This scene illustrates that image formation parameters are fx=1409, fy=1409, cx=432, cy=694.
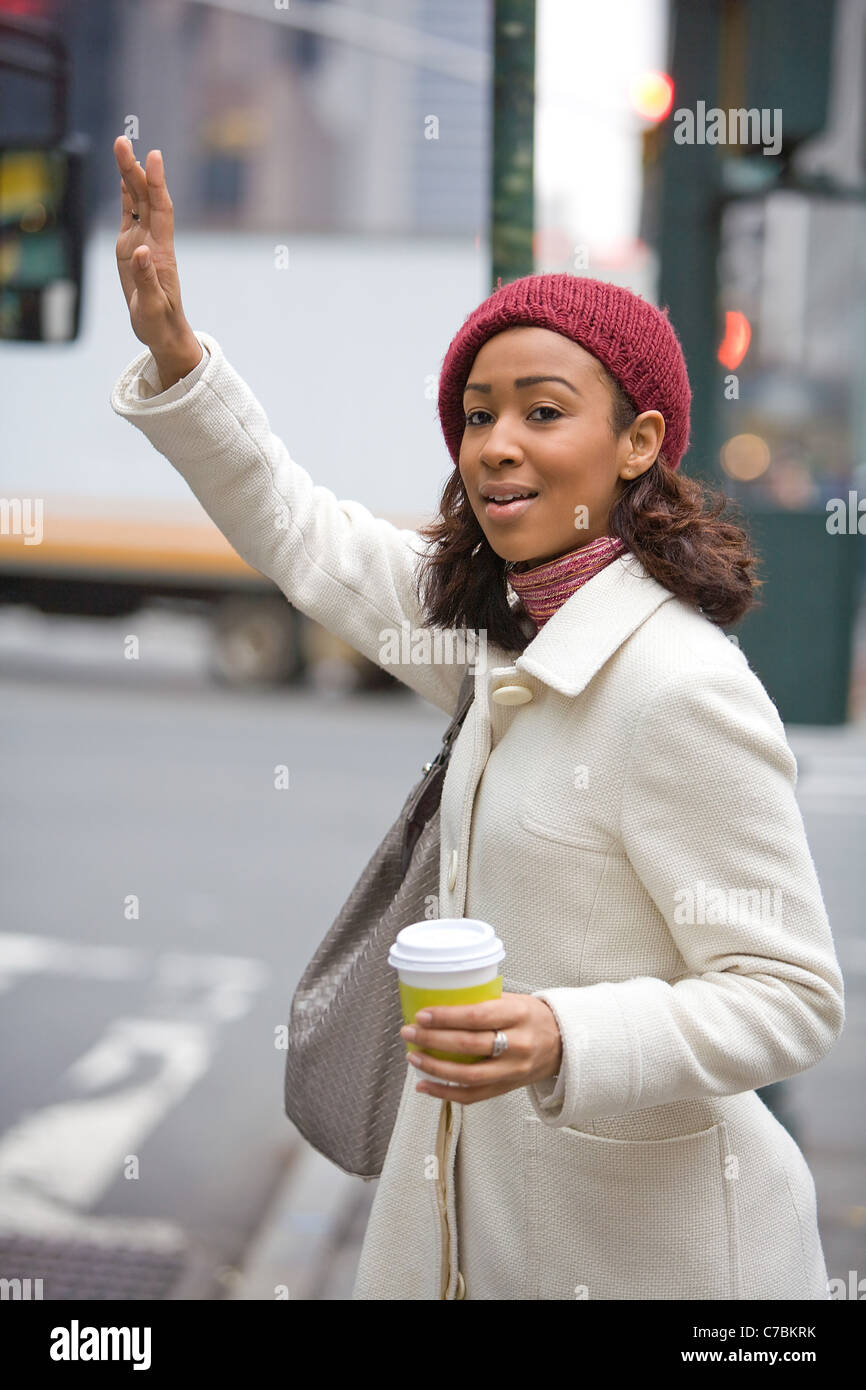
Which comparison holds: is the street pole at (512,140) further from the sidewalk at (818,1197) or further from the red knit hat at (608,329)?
the sidewalk at (818,1197)

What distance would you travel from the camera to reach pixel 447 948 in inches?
56.2

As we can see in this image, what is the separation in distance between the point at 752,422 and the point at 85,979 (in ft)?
61.3

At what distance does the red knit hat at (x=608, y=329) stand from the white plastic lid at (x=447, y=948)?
70 cm

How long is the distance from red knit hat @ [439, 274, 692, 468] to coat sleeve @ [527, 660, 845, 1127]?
0.38 m

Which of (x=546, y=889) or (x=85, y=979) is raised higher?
(x=546, y=889)

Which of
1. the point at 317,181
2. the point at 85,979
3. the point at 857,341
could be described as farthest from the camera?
the point at 317,181

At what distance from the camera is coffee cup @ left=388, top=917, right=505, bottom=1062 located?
1.42 m

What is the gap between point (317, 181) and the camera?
97.5ft

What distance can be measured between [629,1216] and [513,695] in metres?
0.66

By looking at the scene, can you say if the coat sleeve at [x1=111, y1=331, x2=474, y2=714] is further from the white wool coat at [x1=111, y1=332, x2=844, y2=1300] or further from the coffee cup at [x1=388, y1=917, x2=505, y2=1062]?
the coffee cup at [x1=388, y1=917, x2=505, y2=1062]

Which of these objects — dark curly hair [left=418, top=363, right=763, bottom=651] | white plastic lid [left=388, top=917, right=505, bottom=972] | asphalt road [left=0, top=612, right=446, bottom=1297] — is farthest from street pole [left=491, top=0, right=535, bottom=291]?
asphalt road [left=0, top=612, right=446, bottom=1297]

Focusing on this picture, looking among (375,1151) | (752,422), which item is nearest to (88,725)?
(375,1151)

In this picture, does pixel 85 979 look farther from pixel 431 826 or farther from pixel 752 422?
pixel 752 422

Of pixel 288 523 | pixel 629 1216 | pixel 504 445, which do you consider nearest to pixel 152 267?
pixel 288 523
